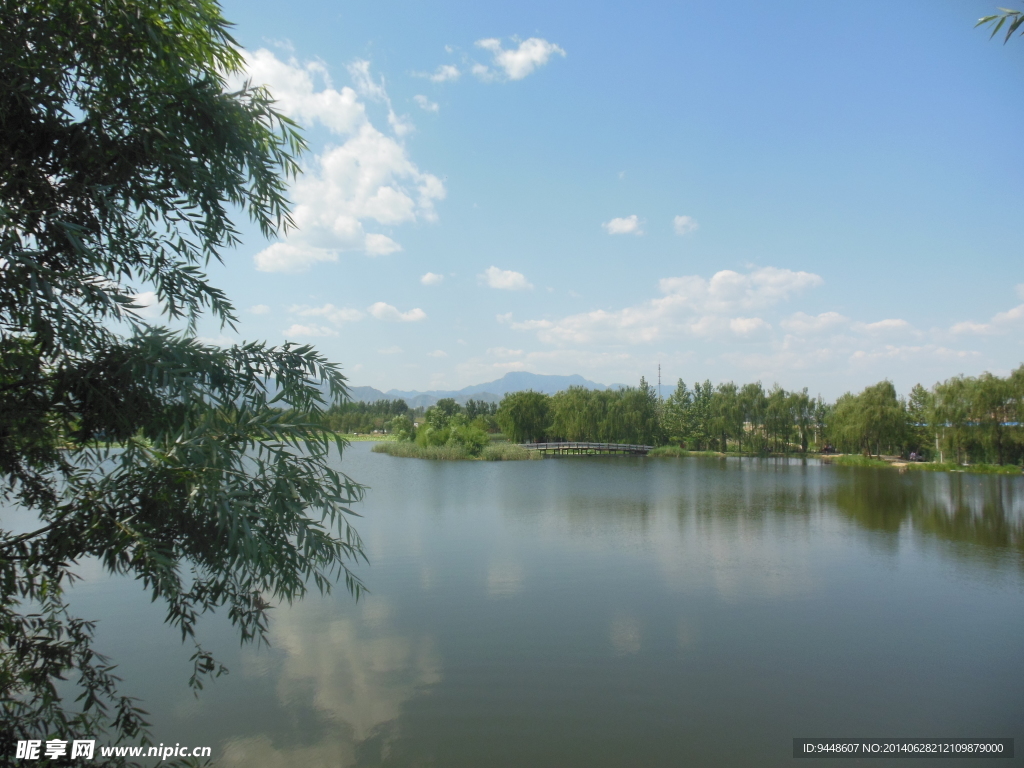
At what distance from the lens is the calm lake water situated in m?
4.66

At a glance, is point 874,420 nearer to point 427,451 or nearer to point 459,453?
point 459,453

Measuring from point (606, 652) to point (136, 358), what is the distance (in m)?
5.31

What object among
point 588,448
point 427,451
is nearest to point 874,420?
point 588,448

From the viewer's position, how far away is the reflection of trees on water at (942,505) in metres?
12.5

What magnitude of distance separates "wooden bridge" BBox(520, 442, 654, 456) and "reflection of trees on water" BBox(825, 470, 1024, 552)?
641 inches

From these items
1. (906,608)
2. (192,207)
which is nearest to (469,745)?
(192,207)

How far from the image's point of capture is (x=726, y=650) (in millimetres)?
6176

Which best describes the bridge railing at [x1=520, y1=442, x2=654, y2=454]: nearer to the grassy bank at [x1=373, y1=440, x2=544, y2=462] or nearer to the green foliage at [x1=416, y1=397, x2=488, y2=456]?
the grassy bank at [x1=373, y1=440, x2=544, y2=462]

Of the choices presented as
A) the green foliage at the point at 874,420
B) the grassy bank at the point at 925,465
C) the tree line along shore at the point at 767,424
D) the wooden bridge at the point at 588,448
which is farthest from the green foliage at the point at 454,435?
the green foliage at the point at 874,420

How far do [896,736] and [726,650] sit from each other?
168cm

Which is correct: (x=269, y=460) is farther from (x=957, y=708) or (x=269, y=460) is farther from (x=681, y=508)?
(x=681, y=508)

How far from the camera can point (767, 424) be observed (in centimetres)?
3762

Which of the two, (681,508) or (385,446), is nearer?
(681,508)

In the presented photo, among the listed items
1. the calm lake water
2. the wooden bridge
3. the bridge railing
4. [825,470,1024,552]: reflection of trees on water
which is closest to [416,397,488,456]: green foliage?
the bridge railing
